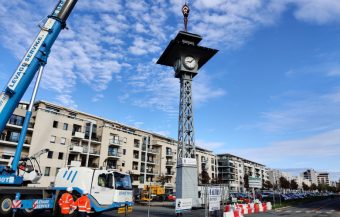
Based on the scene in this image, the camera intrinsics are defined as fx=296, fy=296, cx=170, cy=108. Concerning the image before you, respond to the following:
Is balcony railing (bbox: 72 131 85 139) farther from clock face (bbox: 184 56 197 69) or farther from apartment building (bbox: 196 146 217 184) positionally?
apartment building (bbox: 196 146 217 184)

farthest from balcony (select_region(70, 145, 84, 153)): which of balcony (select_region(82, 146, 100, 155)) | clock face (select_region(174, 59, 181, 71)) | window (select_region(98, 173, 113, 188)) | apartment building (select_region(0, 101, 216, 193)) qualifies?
window (select_region(98, 173, 113, 188))

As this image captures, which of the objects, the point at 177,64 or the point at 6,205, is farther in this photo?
the point at 177,64

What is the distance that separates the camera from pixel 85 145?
182 ft

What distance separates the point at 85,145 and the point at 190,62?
29.3 m

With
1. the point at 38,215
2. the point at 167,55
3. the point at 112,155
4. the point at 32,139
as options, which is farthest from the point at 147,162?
the point at 38,215

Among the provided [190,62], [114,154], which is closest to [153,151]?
[114,154]

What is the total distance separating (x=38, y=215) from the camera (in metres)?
18.1

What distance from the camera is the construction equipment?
15289 mm

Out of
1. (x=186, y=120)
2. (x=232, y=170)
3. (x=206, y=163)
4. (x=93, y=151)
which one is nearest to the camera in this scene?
(x=186, y=120)

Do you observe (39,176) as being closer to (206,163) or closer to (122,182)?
(122,182)

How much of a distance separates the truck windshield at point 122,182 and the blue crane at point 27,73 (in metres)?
5.12

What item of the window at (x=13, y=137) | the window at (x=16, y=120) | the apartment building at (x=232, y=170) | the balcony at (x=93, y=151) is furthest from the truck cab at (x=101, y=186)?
the apartment building at (x=232, y=170)

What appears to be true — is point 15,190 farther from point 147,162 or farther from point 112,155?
point 147,162

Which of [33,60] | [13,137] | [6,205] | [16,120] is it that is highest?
[16,120]
